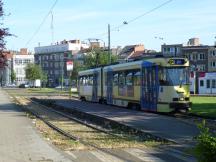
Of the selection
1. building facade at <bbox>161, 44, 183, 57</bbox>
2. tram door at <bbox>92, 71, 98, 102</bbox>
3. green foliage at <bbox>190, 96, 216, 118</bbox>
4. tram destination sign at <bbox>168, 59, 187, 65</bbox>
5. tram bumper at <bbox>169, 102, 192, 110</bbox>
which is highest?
building facade at <bbox>161, 44, 183, 57</bbox>

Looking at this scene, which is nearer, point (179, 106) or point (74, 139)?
point (74, 139)

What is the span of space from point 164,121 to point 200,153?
51.5 ft

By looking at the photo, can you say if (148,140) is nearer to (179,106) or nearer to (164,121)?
(164,121)

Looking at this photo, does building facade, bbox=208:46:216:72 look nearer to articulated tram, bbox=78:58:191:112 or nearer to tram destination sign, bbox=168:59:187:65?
articulated tram, bbox=78:58:191:112

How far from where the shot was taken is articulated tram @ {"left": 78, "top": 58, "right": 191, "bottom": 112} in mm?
29266

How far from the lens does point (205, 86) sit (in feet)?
288

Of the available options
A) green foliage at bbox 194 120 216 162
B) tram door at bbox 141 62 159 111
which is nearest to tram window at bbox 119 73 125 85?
tram door at bbox 141 62 159 111

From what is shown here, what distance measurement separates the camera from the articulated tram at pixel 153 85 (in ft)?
96.0

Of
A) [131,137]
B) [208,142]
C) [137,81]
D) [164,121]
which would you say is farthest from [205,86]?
[208,142]

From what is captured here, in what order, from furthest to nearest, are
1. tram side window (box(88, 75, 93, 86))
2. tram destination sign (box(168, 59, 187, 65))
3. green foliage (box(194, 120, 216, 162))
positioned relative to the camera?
tram side window (box(88, 75, 93, 86)) → tram destination sign (box(168, 59, 187, 65)) → green foliage (box(194, 120, 216, 162))

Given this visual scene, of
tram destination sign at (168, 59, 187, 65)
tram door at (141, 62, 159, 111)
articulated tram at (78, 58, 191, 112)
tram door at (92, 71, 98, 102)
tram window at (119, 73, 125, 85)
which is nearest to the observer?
articulated tram at (78, 58, 191, 112)

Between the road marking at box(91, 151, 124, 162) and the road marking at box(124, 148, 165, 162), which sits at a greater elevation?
the road marking at box(124, 148, 165, 162)

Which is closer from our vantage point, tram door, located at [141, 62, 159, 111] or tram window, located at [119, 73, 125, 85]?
tram door, located at [141, 62, 159, 111]

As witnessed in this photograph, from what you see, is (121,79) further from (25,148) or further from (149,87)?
(25,148)
